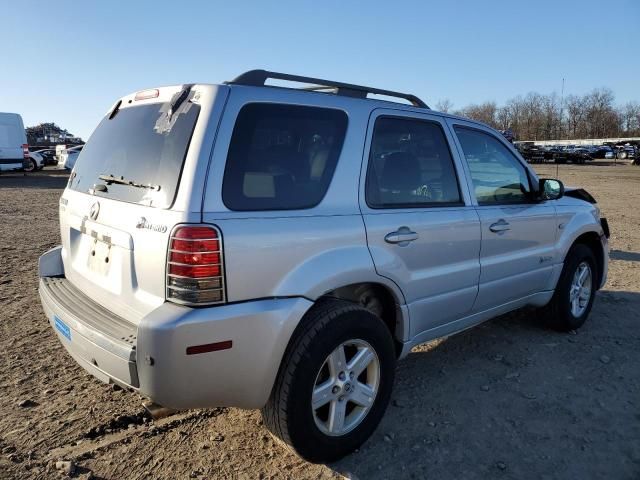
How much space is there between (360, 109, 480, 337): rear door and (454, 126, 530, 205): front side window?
207 millimetres

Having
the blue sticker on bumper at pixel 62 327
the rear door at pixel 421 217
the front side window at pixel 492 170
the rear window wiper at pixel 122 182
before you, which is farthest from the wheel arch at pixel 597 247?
the blue sticker on bumper at pixel 62 327

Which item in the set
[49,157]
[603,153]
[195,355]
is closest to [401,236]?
[195,355]

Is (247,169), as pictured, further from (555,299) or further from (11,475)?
(555,299)

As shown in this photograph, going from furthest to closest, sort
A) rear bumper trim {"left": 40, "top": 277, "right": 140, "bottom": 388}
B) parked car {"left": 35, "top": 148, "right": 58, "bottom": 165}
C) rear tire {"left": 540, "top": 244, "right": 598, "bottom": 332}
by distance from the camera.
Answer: parked car {"left": 35, "top": 148, "right": 58, "bottom": 165}, rear tire {"left": 540, "top": 244, "right": 598, "bottom": 332}, rear bumper trim {"left": 40, "top": 277, "right": 140, "bottom": 388}

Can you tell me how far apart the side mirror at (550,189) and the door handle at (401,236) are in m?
1.70

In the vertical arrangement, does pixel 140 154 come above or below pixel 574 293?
above

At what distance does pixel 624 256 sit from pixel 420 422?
20.4 ft

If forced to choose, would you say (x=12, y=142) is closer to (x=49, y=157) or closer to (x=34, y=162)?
(x=34, y=162)

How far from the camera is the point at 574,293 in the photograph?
15.5 ft

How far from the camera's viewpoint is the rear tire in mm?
4562

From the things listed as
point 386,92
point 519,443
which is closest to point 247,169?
point 386,92

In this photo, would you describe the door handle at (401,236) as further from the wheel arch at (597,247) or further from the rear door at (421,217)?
the wheel arch at (597,247)


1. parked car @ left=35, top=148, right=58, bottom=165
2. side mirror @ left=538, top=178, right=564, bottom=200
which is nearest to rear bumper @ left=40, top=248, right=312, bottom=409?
side mirror @ left=538, top=178, right=564, bottom=200

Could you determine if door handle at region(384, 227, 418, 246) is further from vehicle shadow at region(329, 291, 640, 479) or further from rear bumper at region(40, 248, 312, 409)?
vehicle shadow at region(329, 291, 640, 479)
